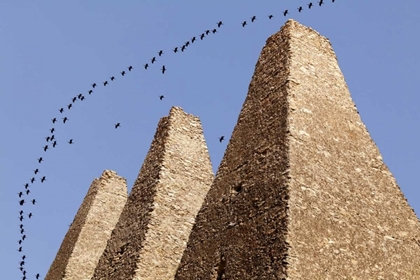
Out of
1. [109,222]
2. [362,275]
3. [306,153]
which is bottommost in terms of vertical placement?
[362,275]

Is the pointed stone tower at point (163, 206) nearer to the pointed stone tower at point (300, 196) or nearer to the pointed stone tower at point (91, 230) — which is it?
the pointed stone tower at point (300, 196)

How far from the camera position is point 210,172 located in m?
15.2

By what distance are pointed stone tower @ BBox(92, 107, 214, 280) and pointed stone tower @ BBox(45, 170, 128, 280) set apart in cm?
414

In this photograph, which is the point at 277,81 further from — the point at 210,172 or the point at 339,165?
the point at 210,172

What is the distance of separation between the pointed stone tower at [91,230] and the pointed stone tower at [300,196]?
29.0 ft

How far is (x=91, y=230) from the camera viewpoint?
60.9 ft

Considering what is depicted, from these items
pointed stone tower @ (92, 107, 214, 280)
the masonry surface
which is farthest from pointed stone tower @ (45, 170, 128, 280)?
the masonry surface

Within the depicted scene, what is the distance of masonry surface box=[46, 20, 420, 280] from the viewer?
822cm

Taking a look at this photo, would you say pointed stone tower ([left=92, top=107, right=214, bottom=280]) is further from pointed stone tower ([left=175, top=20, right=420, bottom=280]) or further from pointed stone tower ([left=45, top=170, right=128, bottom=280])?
pointed stone tower ([left=45, top=170, right=128, bottom=280])

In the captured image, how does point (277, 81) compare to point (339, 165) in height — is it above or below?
above

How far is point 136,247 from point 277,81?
492 centimetres

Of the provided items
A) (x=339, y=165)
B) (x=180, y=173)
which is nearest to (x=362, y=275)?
(x=339, y=165)


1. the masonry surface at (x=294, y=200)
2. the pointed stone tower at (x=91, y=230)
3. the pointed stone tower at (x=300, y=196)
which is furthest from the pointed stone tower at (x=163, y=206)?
the pointed stone tower at (x=91, y=230)

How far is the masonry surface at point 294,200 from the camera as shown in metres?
8.22
